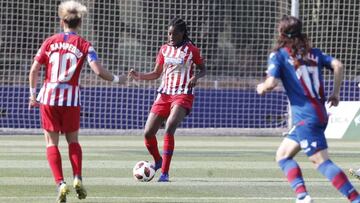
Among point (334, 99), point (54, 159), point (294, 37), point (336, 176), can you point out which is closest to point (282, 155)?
point (336, 176)

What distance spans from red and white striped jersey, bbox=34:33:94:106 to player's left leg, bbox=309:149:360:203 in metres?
2.67

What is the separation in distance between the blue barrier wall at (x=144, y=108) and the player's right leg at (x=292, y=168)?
14020 millimetres

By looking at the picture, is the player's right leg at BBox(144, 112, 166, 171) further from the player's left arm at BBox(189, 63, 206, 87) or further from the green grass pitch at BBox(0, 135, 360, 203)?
the player's left arm at BBox(189, 63, 206, 87)

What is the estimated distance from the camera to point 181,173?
13.6m

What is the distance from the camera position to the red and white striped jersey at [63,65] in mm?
10438

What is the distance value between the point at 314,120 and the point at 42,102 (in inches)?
115

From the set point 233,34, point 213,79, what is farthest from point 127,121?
point 233,34

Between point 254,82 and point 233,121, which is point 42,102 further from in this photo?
point 254,82

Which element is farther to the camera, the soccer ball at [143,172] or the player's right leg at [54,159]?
the soccer ball at [143,172]

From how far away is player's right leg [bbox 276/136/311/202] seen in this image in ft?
30.2

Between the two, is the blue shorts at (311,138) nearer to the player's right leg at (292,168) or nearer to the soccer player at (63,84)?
the player's right leg at (292,168)

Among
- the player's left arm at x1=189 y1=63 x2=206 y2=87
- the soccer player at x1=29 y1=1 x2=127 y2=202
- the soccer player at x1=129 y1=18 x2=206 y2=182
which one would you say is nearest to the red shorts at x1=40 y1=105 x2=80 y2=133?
the soccer player at x1=29 y1=1 x2=127 y2=202

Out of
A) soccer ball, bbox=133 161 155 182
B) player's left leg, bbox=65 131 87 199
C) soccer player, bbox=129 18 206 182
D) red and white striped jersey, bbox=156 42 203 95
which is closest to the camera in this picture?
player's left leg, bbox=65 131 87 199

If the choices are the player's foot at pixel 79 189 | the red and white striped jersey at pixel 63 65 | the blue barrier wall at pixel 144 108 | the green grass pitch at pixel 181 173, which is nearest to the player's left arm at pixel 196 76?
the green grass pitch at pixel 181 173
